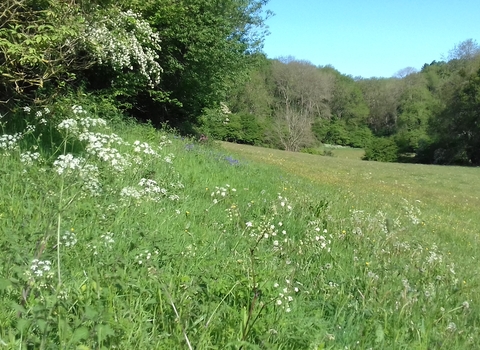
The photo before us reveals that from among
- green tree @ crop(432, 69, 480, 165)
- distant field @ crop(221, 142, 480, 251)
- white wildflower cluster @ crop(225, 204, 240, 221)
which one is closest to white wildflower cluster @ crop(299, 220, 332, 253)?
white wildflower cluster @ crop(225, 204, 240, 221)

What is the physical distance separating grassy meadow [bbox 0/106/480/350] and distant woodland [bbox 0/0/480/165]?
5.92 feet

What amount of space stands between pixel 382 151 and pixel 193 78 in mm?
49031

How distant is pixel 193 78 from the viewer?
19.9 m

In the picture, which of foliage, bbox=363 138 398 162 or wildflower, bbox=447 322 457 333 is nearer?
wildflower, bbox=447 322 457 333

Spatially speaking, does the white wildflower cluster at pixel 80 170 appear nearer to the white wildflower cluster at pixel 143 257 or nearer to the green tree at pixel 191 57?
the white wildflower cluster at pixel 143 257

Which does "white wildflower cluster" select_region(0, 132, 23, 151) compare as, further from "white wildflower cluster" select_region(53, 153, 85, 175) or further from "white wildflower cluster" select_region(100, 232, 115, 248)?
"white wildflower cluster" select_region(100, 232, 115, 248)

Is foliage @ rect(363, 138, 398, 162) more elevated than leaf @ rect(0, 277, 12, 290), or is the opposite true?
foliage @ rect(363, 138, 398, 162)

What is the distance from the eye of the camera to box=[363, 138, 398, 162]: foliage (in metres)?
62.5

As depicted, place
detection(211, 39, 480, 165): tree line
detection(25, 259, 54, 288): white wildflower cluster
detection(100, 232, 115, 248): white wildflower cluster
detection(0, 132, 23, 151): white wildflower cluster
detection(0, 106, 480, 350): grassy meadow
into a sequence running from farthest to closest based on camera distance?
detection(211, 39, 480, 165): tree line → detection(0, 132, 23, 151): white wildflower cluster → detection(100, 232, 115, 248): white wildflower cluster → detection(0, 106, 480, 350): grassy meadow → detection(25, 259, 54, 288): white wildflower cluster

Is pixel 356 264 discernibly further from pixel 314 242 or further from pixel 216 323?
pixel 216 323

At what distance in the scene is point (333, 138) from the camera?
83.1 m

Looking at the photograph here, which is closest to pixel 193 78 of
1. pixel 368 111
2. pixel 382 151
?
pixel 382 151

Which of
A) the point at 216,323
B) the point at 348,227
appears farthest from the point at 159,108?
the point at 216,323

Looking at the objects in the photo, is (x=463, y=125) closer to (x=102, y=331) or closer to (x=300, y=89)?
(x=300, y=89)
